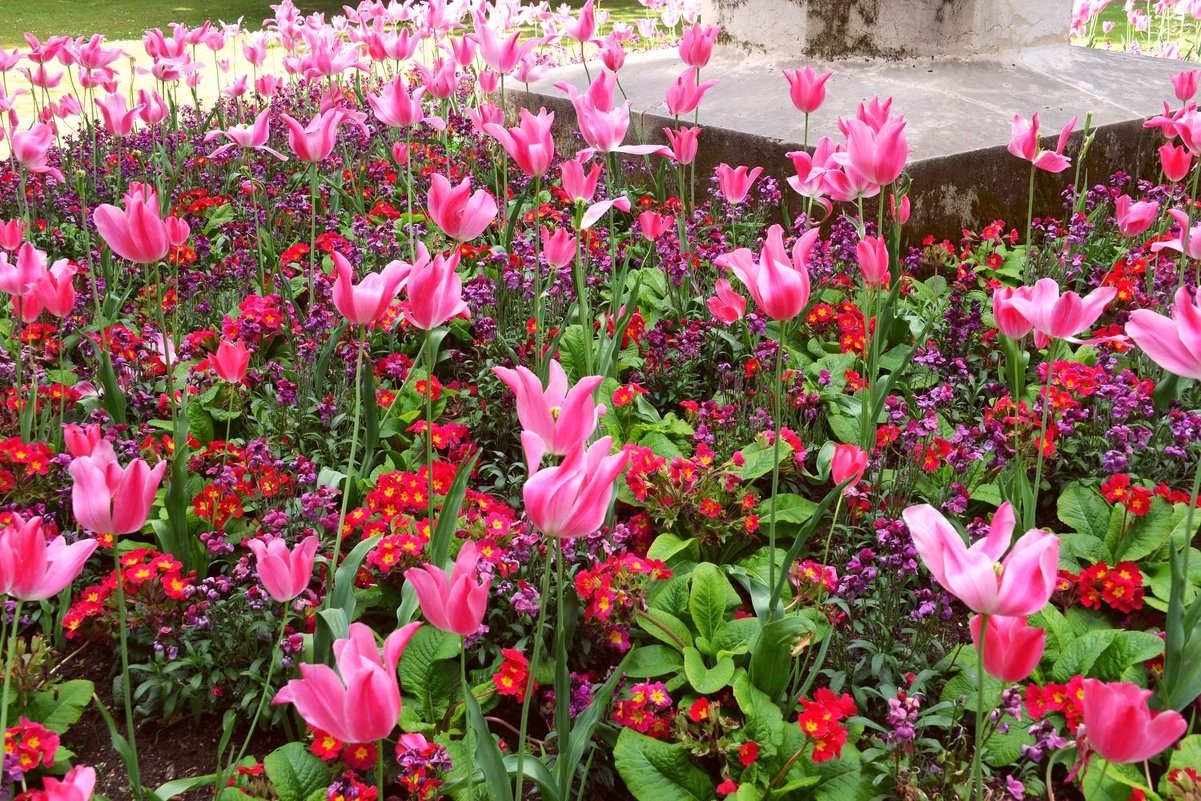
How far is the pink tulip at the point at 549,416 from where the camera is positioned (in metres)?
1.30

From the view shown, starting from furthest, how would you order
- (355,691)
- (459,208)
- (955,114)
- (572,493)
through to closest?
1. (955,114)
2. (459,208)
3. (572,493)
4. (355,691)

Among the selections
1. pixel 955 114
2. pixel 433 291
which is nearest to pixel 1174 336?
pixel 433 291

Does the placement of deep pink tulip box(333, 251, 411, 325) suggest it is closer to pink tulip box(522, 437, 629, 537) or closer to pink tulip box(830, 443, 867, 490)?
pink tulip box(522, 437, 629, 537)

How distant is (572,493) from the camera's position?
1202 mm

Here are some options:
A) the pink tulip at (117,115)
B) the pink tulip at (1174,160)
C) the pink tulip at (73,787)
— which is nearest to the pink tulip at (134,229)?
the pink tulip at (73,787)

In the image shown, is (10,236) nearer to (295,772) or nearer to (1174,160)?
(295,772)

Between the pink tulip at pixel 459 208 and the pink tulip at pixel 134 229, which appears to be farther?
the pink tulip at pixel 459 208

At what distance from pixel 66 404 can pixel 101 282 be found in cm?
99

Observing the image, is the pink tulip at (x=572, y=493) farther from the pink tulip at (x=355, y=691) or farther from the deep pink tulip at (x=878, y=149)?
the deep pink tulip at (x=878, y=149)

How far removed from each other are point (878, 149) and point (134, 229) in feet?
4.88

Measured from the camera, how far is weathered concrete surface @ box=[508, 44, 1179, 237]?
12.3 ft

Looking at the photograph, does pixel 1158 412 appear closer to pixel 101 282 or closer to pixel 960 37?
pixel 960 37

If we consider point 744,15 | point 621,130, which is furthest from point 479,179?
point 621,130

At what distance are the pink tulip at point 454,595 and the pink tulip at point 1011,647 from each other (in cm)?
59
